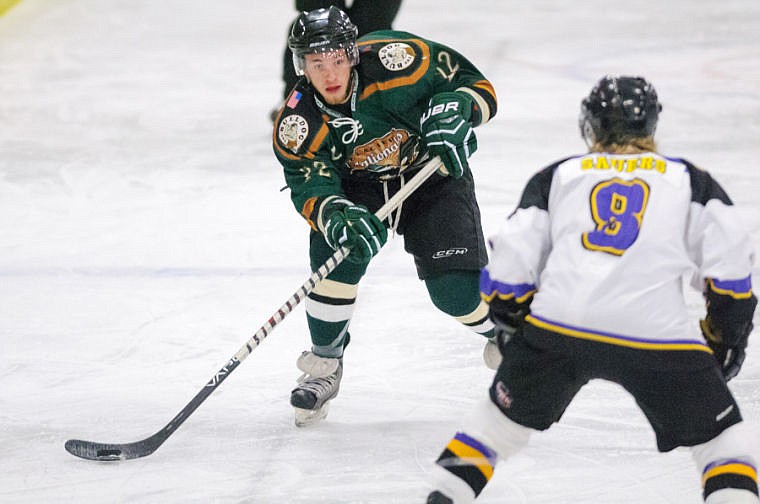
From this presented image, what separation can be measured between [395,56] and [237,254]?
1.37 m

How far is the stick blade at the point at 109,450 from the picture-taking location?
258cm

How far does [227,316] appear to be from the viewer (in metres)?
3.43

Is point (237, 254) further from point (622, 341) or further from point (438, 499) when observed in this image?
point (622, 341)

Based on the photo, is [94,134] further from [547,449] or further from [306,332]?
[547,449]

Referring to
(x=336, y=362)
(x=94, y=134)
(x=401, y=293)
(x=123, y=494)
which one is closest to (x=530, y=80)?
(x=94, y=134)

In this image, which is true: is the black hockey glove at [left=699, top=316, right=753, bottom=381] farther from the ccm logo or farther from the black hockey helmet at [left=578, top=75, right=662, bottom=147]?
the ccm logo

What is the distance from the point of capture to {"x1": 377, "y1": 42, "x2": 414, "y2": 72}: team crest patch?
2.73m

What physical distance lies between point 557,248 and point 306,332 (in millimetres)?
1483

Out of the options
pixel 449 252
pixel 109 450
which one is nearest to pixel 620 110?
pixel 449 252

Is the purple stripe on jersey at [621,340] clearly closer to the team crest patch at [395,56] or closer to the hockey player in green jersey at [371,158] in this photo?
the hockey player in green jersey at [371,158]

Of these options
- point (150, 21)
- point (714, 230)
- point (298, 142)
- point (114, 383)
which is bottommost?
point (150, 21)

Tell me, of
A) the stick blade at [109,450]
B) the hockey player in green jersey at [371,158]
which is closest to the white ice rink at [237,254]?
the stick blade at [109,450]

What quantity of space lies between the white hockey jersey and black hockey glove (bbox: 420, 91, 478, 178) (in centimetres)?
72

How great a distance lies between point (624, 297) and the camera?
1877mm
